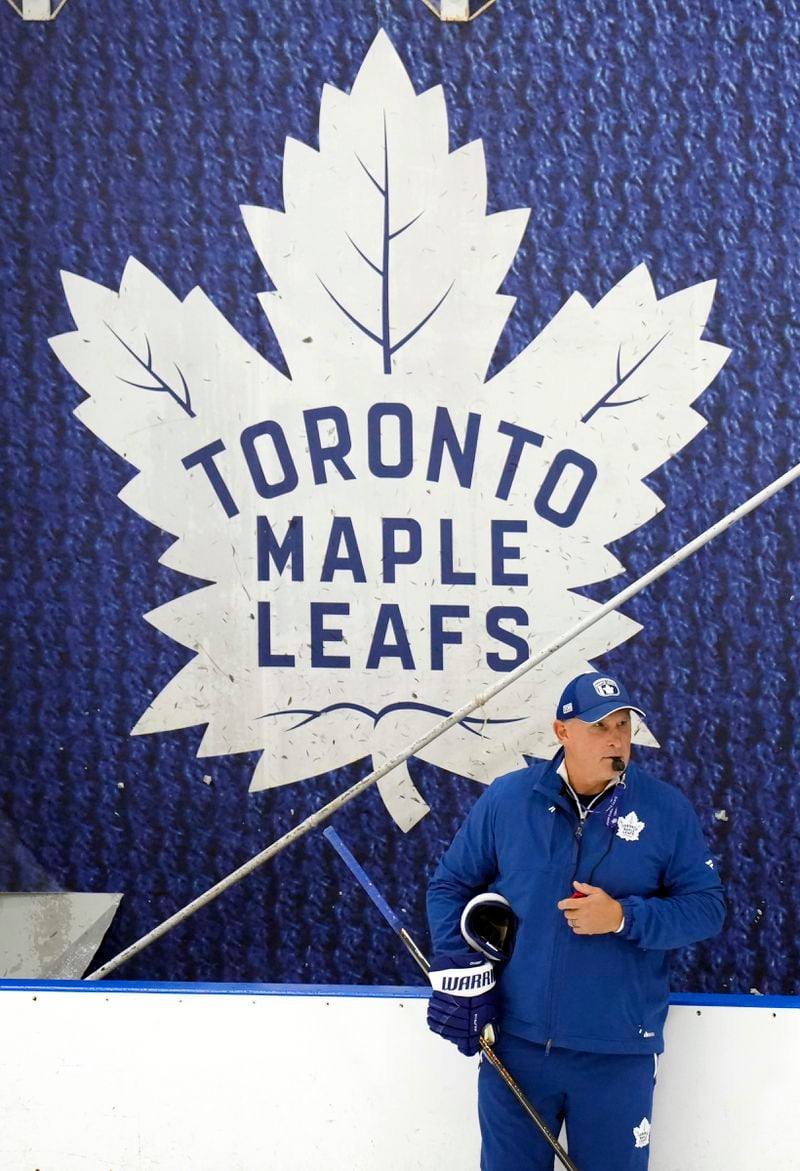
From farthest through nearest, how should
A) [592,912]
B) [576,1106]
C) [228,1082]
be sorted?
[228,1082] → [576,1106] → [592,912]

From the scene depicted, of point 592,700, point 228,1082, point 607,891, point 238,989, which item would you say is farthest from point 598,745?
point 228,1082

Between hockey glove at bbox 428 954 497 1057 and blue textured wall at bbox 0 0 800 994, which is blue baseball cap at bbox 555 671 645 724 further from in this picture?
blue textured wall at bbox 0 0 800 994

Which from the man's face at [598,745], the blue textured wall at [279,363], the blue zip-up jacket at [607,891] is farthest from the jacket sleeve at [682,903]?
the blue textured wall at [279,363]

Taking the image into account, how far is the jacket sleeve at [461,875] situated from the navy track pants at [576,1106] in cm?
17

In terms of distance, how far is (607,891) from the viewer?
196 cm

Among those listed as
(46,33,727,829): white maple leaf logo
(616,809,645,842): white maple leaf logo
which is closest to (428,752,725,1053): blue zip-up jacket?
(616,809,645,842): white maple leaf logo

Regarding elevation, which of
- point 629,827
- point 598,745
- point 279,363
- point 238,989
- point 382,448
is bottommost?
point 238,989

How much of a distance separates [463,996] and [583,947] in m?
0.19

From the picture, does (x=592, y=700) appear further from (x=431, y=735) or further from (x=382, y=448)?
(x=382, y=448)

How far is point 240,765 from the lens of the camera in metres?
2.71

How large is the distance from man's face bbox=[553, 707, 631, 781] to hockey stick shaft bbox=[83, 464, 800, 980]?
0.38m

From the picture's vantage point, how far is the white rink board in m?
2.27

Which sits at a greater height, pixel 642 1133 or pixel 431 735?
pixel 431 735

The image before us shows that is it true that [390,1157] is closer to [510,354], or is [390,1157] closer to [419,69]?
[510,354]
